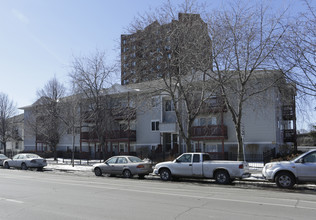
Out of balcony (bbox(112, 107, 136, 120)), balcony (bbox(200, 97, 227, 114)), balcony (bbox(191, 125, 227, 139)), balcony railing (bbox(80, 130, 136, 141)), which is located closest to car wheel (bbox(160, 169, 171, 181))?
balcony (bbox(112, 107, 136, 120))

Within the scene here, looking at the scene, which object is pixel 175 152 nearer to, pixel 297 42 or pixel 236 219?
pixel 297 42

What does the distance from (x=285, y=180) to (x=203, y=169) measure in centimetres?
386

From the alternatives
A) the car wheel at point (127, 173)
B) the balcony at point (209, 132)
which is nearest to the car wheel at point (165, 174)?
the car wheel at point (127, 173)

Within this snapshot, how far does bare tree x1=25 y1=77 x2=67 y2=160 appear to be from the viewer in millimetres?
37438

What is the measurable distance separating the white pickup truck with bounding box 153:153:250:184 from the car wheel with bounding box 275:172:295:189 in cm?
170

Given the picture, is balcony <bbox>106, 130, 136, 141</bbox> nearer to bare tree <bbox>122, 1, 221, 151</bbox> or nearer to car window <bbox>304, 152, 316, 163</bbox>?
bare tree <bbox>122, 1, 221, 151</bbox>

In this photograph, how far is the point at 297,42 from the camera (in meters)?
14.1

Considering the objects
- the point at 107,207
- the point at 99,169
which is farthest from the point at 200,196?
the point at 99,169

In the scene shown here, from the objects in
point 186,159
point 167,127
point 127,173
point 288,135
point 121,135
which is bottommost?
point 127,173

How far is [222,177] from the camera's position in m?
14.9

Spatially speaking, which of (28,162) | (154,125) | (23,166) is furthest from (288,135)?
(23,166)

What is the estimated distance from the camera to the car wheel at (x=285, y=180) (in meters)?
13.0

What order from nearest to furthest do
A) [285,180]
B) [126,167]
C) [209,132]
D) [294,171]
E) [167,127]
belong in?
[294,171], [285,180], [126,167], [209,132], [167,127]

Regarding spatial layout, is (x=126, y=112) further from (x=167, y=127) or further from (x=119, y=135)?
(x=119, y=135)
